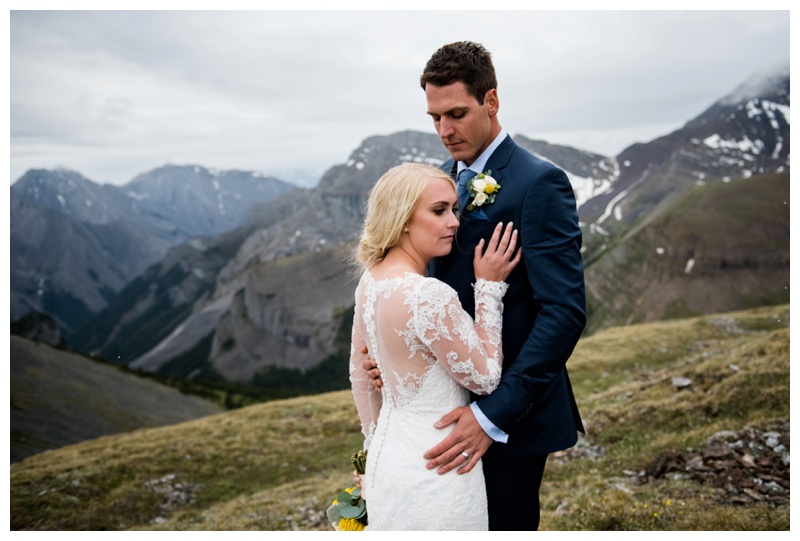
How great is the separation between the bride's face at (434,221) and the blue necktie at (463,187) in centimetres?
28

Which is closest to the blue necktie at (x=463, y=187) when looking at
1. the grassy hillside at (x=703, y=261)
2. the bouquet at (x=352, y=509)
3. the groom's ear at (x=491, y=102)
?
the groom's ear at (x=491, y=102)

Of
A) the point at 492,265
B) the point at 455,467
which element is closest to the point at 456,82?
the point at 492,265

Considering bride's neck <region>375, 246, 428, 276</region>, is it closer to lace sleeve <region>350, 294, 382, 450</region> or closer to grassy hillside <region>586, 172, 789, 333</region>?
lace sleeve <region>350, 294, 382, 450</region>

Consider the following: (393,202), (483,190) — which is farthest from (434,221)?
(483,190)

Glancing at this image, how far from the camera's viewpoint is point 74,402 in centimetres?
6788

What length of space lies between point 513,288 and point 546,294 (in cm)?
34

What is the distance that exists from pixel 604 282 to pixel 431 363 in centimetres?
17749

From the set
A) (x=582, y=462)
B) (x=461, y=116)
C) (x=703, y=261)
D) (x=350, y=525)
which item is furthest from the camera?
(x=703, y=261)

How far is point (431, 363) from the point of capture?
4.12 meters

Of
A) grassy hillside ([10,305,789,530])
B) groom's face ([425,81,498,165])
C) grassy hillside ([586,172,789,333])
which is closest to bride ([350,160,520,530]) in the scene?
groom's face ([425,81,498,165])

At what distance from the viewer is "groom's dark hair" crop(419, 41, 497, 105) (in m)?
4.12

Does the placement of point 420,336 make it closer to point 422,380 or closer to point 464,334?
point 464,334

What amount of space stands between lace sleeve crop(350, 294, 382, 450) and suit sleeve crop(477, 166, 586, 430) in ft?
3.61

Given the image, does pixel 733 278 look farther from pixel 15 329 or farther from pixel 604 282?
pixel 15 329
